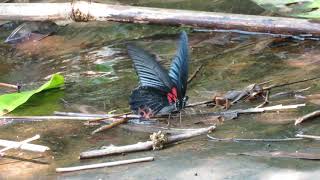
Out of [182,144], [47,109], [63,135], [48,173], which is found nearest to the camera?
[48,173]

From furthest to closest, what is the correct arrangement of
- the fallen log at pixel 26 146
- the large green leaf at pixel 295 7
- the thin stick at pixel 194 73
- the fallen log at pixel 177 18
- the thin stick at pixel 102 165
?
the large green leaf at pixel 295 7
the fallen log at pixel 177 18
the thin stick at pixel 194 73
the fallen log at pixel 26 146
the thin stick at pixel 102 165

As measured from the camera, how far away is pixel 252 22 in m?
4.79

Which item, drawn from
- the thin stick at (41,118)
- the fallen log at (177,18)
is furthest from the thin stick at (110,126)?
the fallen log at (177,18)

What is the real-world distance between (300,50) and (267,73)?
0.64 metres

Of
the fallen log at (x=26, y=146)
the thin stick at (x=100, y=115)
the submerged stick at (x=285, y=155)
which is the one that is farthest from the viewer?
the thin stick at (x=100, y=115)

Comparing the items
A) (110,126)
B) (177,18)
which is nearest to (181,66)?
(110,126)

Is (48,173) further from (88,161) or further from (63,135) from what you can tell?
(63,135)

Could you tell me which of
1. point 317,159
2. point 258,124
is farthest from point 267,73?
point 317,159

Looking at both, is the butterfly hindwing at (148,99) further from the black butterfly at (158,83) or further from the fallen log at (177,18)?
the fallen log at (177,18)

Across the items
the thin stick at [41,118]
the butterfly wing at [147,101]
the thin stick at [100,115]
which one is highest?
the butterfly wing at [147,101]

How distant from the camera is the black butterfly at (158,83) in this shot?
352 cm

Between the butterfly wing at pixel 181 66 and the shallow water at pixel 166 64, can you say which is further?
the butterfly wing at pixel 181 66

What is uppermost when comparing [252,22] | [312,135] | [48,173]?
[252,22]

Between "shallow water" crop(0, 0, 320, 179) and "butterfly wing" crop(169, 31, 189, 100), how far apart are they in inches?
6.4
